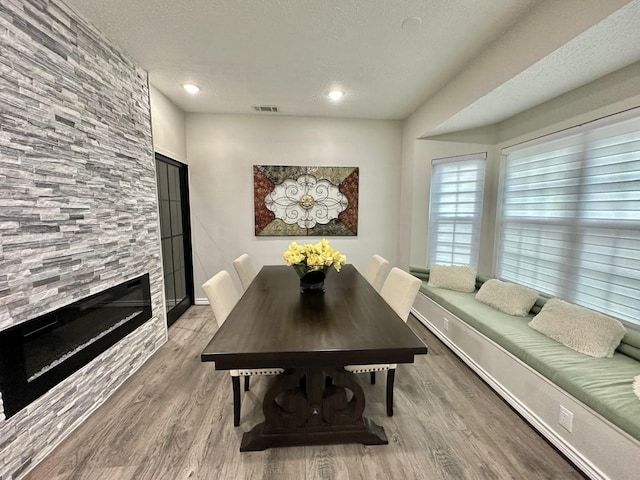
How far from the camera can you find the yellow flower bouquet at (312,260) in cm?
200

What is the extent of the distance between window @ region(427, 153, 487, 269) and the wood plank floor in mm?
1643

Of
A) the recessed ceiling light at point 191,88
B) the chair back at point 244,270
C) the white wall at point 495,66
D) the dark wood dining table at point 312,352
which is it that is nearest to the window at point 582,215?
the white wall at point 495,66

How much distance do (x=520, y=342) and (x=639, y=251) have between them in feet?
3.30

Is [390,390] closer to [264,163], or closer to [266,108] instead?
[264,163]

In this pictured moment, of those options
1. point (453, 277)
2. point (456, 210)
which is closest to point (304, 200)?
point (456, 210)

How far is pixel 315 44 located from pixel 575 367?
284 centimetres

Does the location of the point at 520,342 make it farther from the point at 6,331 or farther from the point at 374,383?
the point at 6,331

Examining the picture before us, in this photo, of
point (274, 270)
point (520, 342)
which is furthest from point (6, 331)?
point (520, 342)

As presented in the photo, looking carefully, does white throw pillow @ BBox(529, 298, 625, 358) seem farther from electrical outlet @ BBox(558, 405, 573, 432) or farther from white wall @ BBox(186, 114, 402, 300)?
white wall @ BBox(186, 114, 402, 300)

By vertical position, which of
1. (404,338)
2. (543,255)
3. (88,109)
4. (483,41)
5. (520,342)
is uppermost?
(483,41)

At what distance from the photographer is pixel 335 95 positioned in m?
2.99

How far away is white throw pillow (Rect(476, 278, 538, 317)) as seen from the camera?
237 centimetres

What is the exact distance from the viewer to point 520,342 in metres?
1.89

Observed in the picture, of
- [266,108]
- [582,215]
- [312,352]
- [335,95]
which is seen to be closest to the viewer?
[312,352]
